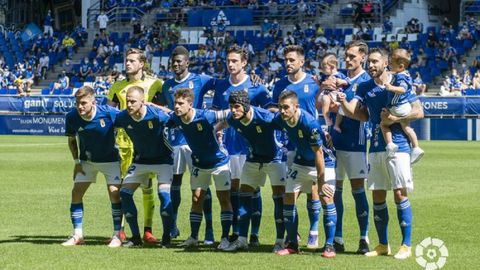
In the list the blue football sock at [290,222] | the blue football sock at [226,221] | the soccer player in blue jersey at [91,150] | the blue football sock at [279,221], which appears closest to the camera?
the blue football sock at [290,222]

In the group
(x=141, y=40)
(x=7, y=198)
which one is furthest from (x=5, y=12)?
(x=7, y=198)

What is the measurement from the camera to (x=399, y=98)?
11.0 m

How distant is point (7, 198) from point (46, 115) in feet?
84.2

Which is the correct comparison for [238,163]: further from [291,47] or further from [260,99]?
[291,47]

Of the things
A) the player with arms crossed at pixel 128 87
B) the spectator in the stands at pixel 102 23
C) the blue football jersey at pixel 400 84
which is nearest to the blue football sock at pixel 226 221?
Result: the player with arms crossed at pixel 128 87

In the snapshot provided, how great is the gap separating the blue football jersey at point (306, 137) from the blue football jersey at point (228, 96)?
1138 millimetres

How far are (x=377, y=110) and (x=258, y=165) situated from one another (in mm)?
1600

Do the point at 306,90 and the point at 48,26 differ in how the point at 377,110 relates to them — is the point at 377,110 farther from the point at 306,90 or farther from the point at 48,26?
the point at 48,26

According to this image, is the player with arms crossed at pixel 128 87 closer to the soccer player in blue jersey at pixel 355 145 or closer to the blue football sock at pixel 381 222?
the soccer player in blue jersey at pixel 355 145

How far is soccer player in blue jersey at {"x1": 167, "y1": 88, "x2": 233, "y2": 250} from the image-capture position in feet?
38.7

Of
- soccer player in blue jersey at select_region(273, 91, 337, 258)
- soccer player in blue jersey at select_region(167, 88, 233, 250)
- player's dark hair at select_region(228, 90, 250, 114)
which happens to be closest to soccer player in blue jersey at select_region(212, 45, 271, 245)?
soccer player in blue jersey at select_region(167, 88, 233, 250)

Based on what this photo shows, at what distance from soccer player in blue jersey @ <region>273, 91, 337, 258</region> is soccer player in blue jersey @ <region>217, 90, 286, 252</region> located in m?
0.23

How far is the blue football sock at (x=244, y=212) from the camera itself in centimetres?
1186

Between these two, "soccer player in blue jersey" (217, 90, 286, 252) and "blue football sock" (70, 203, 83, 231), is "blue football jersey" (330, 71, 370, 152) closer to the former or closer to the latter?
"soccer player in blue jersey" (217, 90, 286, 252)
